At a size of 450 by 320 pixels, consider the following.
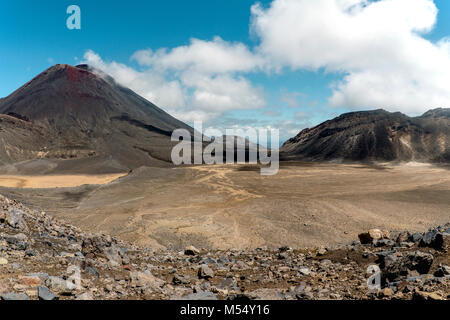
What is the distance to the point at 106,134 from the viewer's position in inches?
3428

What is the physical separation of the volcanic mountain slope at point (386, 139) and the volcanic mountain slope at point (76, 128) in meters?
48.7

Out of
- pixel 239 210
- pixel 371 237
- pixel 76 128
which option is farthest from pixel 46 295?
pixel 76 128

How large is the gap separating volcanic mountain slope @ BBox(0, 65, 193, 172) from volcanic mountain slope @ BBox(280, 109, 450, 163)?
160 ft

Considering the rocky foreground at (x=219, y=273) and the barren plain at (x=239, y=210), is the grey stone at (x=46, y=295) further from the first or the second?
the barren plain at (x=239, y=210)

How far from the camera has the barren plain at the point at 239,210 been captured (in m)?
16.3

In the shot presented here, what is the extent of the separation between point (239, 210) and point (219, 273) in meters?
15.5

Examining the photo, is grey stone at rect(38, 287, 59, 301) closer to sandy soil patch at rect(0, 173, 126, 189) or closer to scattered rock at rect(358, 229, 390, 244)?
scattered rock at rect(358, 229, 390, 244)

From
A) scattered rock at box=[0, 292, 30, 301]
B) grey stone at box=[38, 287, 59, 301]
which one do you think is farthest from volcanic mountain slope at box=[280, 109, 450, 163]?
scattered rock at box=[0, 292, 30, 301]

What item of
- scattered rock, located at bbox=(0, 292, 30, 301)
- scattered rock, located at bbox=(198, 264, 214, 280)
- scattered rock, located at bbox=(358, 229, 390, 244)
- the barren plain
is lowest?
the barren plain

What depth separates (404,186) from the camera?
3297 centimetres

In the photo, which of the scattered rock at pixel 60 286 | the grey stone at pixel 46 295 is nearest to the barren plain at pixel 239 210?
the scattered rock at pixel 60 286

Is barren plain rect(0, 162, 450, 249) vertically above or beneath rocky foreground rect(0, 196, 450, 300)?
beneath

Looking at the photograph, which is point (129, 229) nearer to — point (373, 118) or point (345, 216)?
point (345, 216)

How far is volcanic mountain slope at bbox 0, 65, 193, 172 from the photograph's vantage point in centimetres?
6209
